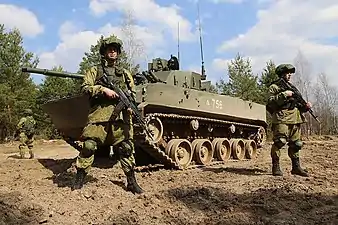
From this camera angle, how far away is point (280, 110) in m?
8.87

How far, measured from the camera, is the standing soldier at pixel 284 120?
882 centimetres

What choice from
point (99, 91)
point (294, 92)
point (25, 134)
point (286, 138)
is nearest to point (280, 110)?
point (294, 92)

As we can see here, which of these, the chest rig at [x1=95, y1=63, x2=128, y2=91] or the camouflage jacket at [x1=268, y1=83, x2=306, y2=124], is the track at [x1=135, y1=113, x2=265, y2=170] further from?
the chest rig at [x1=95, y1=63, x2=128, y2=91]

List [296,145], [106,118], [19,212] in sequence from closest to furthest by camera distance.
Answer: [19,212] < [106,118] < [296,145]

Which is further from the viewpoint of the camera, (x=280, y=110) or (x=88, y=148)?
(x=280, y=110)

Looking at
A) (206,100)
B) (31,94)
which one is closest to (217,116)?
(206,100)

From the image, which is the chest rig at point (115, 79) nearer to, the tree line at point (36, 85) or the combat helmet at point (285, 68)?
the combat helmet at point (285, 68)

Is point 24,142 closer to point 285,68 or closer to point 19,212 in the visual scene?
point 285,68

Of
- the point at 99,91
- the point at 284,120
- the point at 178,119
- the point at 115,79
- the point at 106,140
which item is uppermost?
the point at 115,79

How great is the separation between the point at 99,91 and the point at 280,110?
12.6 ft

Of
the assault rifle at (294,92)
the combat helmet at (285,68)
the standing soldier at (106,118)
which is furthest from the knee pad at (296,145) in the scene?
the standing soldier at (106,118)

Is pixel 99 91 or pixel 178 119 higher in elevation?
pixel 99 91

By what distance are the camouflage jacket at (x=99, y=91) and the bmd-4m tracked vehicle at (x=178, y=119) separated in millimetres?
2791

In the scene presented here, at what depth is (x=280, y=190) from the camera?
687 cm
